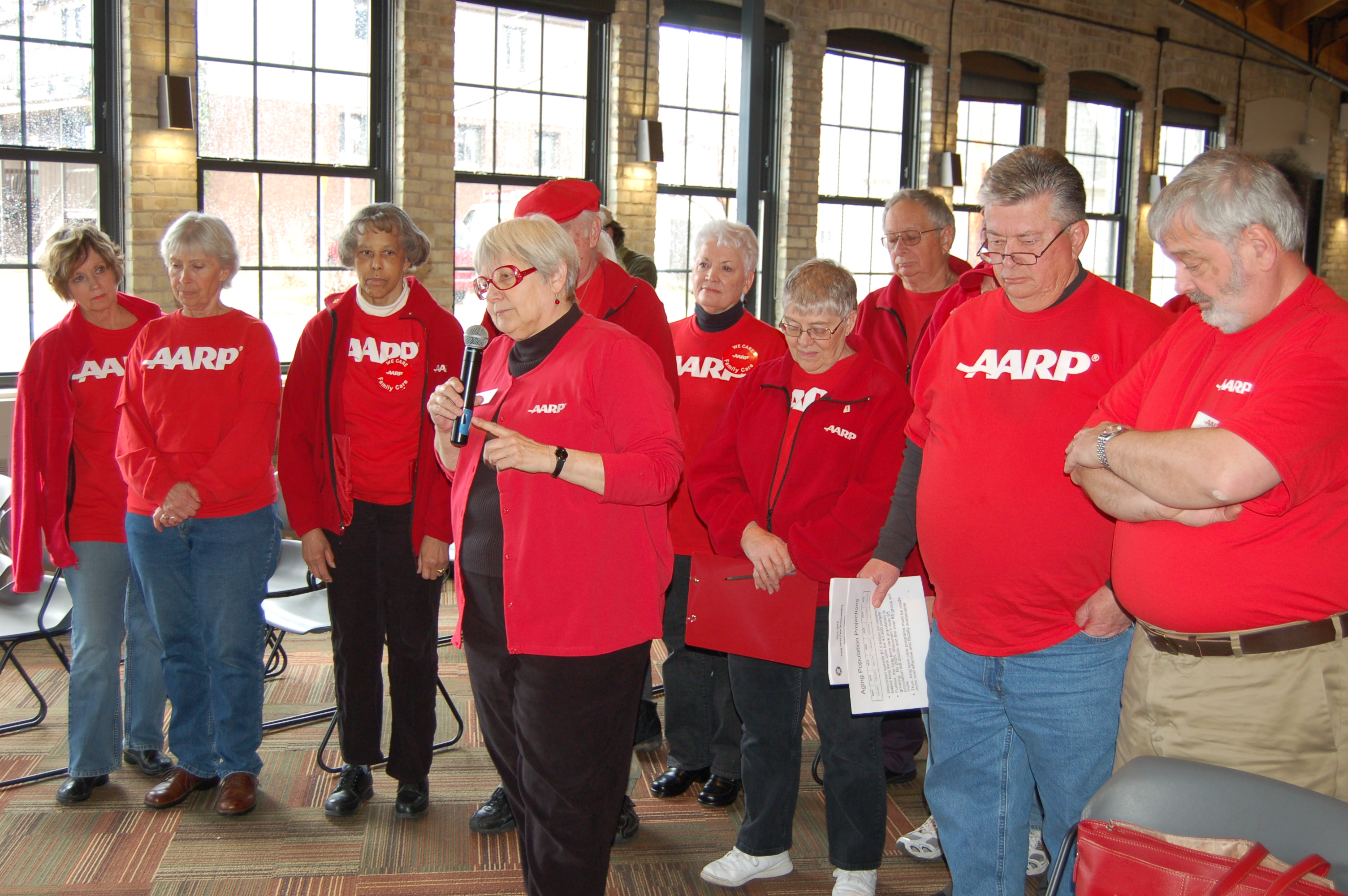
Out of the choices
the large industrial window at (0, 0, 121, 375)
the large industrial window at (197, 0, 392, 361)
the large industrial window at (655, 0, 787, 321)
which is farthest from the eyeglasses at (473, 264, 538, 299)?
the large industrial window at (655, 0, 787, 321)

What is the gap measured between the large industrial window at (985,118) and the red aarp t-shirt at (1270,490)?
26.6ft

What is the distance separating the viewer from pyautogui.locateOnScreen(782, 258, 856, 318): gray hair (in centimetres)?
250

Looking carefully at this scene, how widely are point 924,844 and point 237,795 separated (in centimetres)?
202

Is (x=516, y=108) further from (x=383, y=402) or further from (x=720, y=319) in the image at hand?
(x=383, y=402)

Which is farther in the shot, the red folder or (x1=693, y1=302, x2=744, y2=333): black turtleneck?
(x1=693, y1=302, x2=744, y2=333): black turtleneck

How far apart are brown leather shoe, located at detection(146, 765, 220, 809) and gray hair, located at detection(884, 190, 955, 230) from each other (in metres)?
2.82

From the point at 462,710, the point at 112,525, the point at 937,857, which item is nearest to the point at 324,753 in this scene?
the point at 462,710

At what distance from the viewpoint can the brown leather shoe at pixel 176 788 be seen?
309cm

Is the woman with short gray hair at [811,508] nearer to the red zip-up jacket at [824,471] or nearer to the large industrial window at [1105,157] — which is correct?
the red zip-up jacket at [824,471]

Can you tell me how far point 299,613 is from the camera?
3551 mm

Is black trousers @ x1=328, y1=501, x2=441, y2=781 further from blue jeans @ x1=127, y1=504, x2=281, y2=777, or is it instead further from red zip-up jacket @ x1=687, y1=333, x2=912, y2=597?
red zip-up jacket @ x1=687, y1=333, x2=912, y2=597

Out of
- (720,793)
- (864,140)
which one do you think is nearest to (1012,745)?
(720,793)

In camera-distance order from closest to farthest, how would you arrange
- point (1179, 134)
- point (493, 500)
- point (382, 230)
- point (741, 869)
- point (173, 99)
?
point (493, 500), point (741, 869), point (382, 230), point (173, 99), point (1179, 134)

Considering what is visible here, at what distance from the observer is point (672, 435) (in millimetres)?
2045
